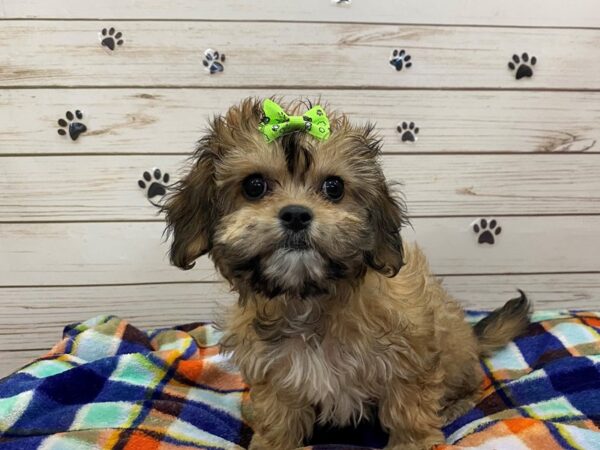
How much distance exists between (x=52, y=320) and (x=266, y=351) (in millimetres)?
1731

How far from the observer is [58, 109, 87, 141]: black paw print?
2674 mm

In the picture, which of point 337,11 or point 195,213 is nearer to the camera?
point 195,213

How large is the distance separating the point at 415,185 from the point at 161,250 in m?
1.36

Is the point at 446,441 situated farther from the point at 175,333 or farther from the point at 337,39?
the point at 337,39

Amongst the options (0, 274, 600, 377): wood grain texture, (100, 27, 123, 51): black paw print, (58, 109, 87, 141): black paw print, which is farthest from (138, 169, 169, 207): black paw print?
(100, 27, 123, 51): black paw print

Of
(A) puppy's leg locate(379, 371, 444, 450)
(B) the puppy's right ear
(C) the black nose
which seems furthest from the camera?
(A) puppy's leg locate(379, 371, 444, 450)

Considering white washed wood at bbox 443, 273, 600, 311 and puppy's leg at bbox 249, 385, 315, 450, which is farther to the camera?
white washed wood at bbox 443, 273, 600, 311

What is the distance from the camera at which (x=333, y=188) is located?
5.29ft

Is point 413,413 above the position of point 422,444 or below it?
above

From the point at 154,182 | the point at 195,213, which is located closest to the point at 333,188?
the point at 195,213

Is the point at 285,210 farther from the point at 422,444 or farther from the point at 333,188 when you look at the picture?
the point at 422,444

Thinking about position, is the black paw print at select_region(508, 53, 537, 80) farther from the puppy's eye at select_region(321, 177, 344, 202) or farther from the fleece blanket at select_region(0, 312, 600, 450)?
the puppy's eye at select_region(321, 177, 344, 202)

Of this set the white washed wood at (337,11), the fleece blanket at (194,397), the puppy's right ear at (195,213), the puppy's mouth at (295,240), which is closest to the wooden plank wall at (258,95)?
the white washed wood at (337,11)

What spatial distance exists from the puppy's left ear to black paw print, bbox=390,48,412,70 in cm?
121
